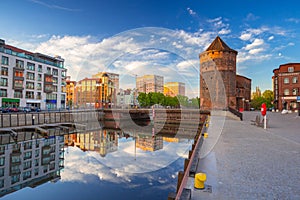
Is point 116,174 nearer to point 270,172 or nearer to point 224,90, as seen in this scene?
point 270,172

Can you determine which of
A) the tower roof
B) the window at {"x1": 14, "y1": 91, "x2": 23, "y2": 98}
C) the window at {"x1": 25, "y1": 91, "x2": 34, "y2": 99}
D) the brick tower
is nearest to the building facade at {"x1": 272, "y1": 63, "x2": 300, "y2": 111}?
the brick tower

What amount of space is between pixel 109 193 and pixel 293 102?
50756 millimetres

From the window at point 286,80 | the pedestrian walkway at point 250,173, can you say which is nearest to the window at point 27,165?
the pedestrian walkway at point 250,173

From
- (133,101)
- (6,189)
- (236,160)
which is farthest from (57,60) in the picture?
(236,160)

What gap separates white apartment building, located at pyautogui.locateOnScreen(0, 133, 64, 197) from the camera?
11.6 metres

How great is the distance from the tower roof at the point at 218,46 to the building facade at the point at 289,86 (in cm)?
1344

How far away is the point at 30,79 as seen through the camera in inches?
1703

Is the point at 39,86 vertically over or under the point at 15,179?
over

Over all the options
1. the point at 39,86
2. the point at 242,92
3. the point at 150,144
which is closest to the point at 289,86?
the point at 242,92

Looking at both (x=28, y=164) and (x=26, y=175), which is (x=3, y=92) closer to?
(x=28, y=164)

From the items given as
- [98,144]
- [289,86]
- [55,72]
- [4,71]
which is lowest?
[98,144]

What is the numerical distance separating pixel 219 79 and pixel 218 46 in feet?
27.6

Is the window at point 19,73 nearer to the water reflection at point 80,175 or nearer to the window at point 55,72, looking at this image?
the window at point 55,72

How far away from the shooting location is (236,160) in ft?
21.9
